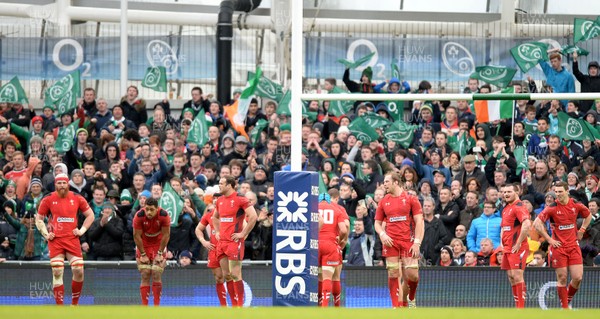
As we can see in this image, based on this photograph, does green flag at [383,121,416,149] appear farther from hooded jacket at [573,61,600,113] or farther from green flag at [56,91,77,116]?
green flag at [56,91,77,116]

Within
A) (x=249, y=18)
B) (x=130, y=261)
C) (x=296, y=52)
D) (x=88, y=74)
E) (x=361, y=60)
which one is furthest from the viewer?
(x=249, y=18)

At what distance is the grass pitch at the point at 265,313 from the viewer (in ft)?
40.4

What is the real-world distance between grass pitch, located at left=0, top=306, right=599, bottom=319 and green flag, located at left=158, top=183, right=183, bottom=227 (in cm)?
732

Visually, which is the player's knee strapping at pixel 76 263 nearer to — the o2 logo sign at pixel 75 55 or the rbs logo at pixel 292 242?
the rbs logo at pixel 292 242

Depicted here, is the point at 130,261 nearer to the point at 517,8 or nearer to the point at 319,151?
the point at 319,151

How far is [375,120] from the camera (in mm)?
22516

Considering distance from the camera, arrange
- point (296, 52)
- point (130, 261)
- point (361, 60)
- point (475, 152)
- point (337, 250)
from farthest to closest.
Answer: point (361, 60) → point (475, 152) → point (130, 261) → point (337, 250) → point (296, 52)

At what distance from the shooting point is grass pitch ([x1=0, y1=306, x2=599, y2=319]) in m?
12.3

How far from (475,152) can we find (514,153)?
24.2 inches

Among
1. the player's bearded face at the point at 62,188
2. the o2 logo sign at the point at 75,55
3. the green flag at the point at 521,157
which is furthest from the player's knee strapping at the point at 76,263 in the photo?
the o2 logo sign at the point at 75,55

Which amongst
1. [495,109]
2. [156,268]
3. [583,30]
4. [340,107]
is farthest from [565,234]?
[340,107]

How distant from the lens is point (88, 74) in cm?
2692

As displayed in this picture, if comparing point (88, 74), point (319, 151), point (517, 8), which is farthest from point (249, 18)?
point (319, 151)

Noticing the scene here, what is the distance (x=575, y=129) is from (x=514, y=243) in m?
3.24
